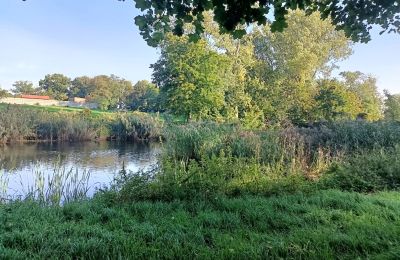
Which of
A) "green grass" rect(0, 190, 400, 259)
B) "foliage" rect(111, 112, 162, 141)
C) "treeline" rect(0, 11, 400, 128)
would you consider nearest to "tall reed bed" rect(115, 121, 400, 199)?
"green grass" rect(0, 190, 400, 259)

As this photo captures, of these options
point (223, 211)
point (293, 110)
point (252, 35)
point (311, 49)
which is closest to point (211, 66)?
point (293, 110)

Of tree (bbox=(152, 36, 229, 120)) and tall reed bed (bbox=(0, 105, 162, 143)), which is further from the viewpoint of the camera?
tree (bbox=(152, 36, 229, 120))

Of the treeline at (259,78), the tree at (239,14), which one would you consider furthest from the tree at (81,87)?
the tree at (239,14)

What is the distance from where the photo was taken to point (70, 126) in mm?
24688

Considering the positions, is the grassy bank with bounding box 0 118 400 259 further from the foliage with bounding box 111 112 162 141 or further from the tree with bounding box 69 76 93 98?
the tree with bounding box 69 76 93 98

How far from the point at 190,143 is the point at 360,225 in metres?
6.41

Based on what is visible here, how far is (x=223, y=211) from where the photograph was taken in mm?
4941

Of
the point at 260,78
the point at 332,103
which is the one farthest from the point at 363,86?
the point at 332,103

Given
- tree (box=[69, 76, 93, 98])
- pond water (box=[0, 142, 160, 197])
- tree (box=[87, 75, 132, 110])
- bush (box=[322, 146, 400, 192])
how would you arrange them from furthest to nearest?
tree (box=[69, 76, 93, 98])
tree (box=[87, 75, 132, 110])
pond water (box=[0, 142, 160, 197])
bush (box=[322, 146, 400, 192])

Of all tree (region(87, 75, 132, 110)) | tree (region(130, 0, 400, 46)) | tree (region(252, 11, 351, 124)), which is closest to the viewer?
tree (region(130, 0, 400, 46))

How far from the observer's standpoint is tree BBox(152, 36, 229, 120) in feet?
75.9

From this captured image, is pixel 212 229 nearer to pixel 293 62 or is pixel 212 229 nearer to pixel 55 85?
pixel 293 62

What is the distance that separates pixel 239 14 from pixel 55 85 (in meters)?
85.9

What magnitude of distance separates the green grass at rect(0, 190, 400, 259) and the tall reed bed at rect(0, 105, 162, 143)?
18695 mm
